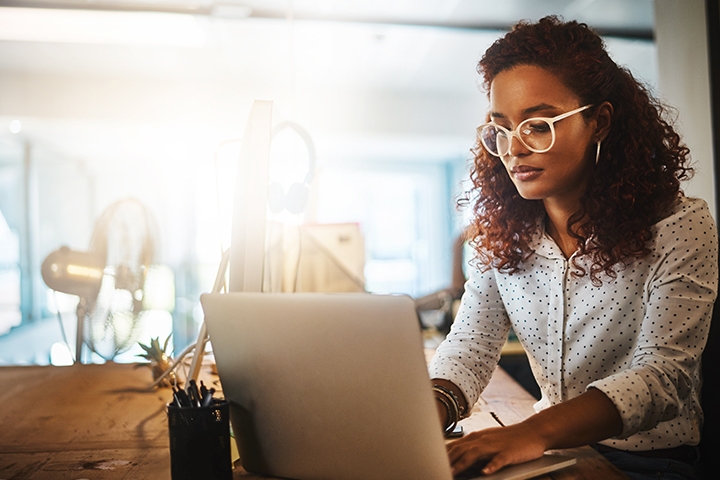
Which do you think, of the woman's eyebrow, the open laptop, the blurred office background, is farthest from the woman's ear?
the blurred office background

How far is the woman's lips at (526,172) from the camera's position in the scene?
1.07 metres

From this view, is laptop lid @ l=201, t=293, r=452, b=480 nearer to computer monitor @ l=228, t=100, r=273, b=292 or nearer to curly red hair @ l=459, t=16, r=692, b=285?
computer monitor @ l=228, t=100, r=273, b=292

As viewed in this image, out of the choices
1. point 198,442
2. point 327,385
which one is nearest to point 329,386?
point 327,385

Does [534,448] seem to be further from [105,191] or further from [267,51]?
[105,191]

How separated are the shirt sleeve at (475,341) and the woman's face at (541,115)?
0.25 meters

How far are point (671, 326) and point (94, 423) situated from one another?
102cm

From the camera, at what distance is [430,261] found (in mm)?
8023

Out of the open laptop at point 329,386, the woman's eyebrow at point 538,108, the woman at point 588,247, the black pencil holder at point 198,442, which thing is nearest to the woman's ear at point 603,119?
the woman at point 588,247

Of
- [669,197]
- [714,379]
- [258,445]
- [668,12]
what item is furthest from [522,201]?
[668,12]

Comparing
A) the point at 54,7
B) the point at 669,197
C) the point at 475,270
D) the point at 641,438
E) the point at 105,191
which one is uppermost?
the point at 54,7

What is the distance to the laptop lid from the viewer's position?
24.0 inches

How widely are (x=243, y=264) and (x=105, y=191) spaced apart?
20.0 feet

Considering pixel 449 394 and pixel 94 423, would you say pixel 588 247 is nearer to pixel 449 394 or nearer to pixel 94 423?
pixel 449 394

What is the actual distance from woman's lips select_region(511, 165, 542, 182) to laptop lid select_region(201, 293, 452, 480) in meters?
0.58
